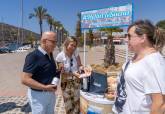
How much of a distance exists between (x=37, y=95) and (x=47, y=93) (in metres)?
0.13

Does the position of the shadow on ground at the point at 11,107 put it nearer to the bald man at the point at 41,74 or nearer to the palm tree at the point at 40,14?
the bald man at the point at 41,74

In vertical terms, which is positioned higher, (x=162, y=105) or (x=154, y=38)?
(x=154, y=38)

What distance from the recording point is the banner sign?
1115 cm

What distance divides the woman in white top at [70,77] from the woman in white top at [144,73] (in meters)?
2.34

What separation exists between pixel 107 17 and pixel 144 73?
393 inches

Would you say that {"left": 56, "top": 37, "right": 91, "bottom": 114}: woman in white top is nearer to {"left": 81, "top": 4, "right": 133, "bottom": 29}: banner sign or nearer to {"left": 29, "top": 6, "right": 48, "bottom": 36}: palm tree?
{"left": 81, "top": 4, "right": 133, "bottom": 29}: banner sign

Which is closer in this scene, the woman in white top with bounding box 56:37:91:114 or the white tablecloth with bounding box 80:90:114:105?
the white tablecloth with bounding box 80:90:114:105

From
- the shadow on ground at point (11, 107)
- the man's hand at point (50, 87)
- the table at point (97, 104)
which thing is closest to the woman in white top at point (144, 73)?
the table at point (97, 104)

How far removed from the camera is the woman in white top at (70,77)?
505 centimetres

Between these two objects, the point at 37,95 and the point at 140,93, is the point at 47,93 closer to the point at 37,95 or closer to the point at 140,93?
the point at 37,95

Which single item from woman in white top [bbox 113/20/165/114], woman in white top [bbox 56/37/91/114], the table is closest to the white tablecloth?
the table

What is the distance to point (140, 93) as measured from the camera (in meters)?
2.55

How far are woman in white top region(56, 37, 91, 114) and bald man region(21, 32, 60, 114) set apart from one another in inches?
48.5

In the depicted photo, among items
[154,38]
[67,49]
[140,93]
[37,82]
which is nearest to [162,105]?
[140,93]
